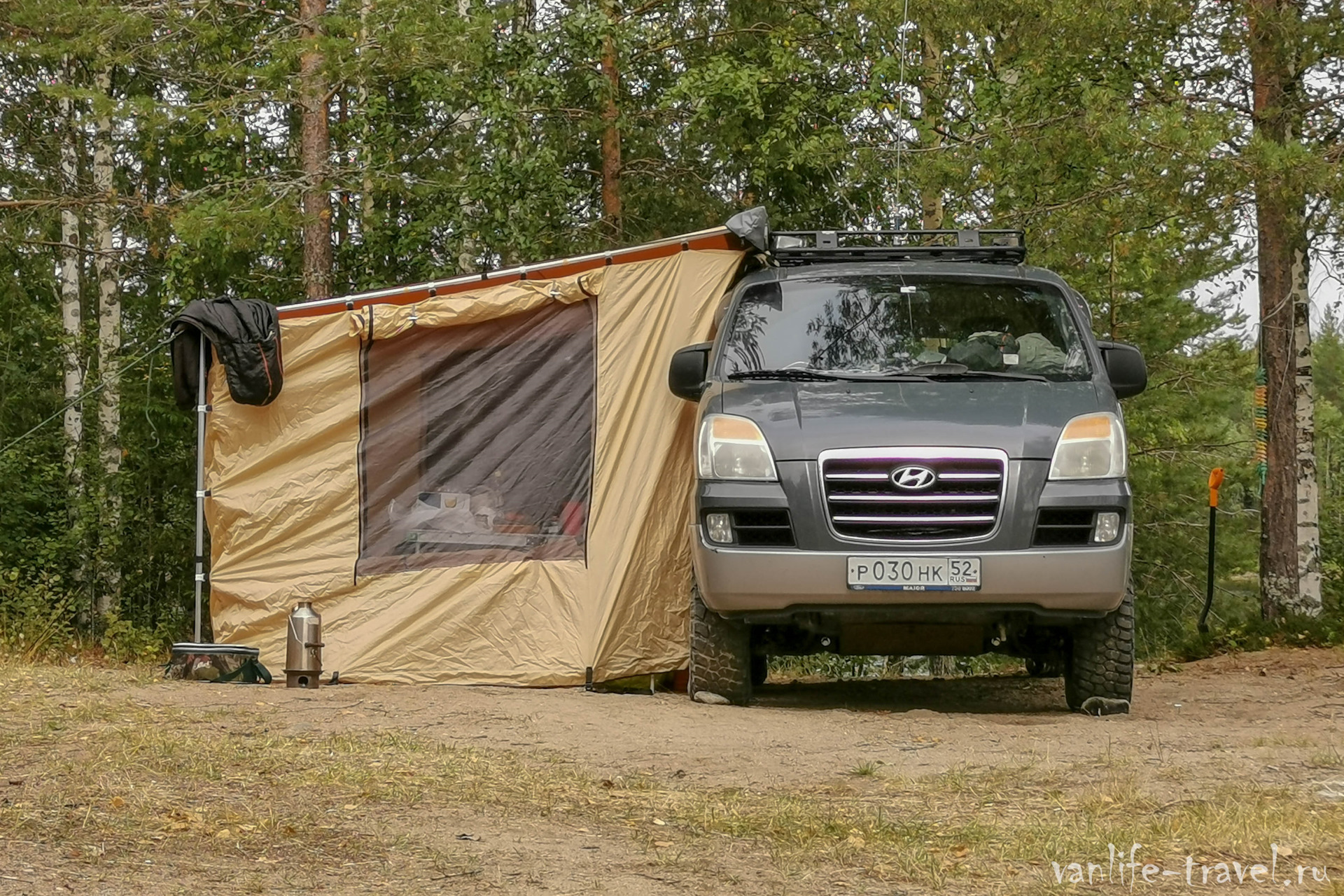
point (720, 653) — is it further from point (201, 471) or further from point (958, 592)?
point (201, 471)

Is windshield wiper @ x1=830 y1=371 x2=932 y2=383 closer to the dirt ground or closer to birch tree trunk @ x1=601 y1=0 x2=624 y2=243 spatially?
the dirt ground

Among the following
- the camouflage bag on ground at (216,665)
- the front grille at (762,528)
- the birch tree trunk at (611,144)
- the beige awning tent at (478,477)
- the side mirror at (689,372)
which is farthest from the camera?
the birch tree trunk at (611,144)

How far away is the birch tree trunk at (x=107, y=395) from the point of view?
64.2ft

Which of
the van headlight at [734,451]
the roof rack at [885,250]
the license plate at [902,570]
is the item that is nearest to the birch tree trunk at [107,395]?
the roof rack at [885,250]

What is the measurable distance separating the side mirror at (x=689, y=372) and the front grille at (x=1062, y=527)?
181cm

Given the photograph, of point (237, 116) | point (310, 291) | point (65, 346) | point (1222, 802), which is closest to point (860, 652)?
point (1222, 802)

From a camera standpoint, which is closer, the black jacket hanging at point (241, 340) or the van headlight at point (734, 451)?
the van headlight at point (734, 451)

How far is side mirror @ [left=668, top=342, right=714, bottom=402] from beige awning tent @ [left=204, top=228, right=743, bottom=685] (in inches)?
36.3

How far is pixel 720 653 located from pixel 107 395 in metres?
14.5

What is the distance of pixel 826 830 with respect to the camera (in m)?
4.34

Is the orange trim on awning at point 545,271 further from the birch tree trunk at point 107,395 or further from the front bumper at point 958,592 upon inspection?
the birch tree trunk at point 107,395

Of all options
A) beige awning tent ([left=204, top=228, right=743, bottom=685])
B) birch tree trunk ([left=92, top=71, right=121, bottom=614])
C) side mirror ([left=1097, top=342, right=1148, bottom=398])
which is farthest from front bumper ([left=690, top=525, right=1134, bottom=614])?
birch tree trunk ([left=92, top=71, right=121, bottom=614])

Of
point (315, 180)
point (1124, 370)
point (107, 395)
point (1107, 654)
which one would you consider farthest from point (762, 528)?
point (107, 395)

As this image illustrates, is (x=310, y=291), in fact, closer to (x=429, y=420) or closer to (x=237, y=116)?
(x=237, y=116)
